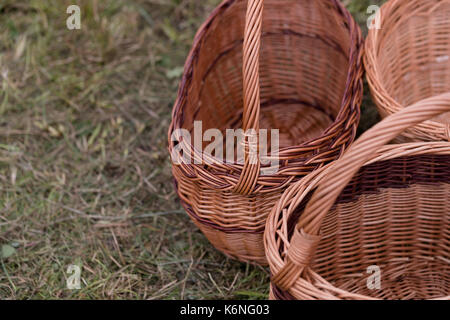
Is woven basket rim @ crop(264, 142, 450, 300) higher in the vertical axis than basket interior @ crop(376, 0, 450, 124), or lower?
lower

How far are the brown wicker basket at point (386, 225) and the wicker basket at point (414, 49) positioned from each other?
35 cm

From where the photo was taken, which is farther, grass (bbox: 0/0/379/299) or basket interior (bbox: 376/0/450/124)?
basket interior (bbox: 376/0/450/124)

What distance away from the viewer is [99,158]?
2074 mm

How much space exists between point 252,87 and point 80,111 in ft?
3.81

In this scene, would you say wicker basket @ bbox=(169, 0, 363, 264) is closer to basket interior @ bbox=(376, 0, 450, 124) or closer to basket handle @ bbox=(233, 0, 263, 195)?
basket handle @ bbox=(233, 0, 263, 195)

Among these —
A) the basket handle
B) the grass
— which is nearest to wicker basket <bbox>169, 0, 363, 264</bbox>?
the basket handle

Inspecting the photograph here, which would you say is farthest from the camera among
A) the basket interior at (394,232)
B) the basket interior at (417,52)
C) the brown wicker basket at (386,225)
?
the basket interior at (417,52)

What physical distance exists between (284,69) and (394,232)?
796mm

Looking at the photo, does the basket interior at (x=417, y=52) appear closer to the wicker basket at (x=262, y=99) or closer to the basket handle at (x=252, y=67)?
the wicker basket at (x=262, y=99)

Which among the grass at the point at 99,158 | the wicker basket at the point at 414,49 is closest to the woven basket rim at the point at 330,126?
the wicker basket at the point at 414,49

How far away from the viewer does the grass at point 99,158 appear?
5.61ft

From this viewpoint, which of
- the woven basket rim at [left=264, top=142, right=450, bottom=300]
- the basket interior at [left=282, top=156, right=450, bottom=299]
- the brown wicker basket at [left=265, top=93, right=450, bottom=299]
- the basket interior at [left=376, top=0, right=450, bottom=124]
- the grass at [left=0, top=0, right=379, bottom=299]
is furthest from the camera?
the basket interior at [left=376, top=0, right=450, bottom=124]

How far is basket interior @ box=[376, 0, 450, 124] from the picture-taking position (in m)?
1.82

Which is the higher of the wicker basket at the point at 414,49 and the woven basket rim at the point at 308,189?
the wicker basket at the point at 414,49
